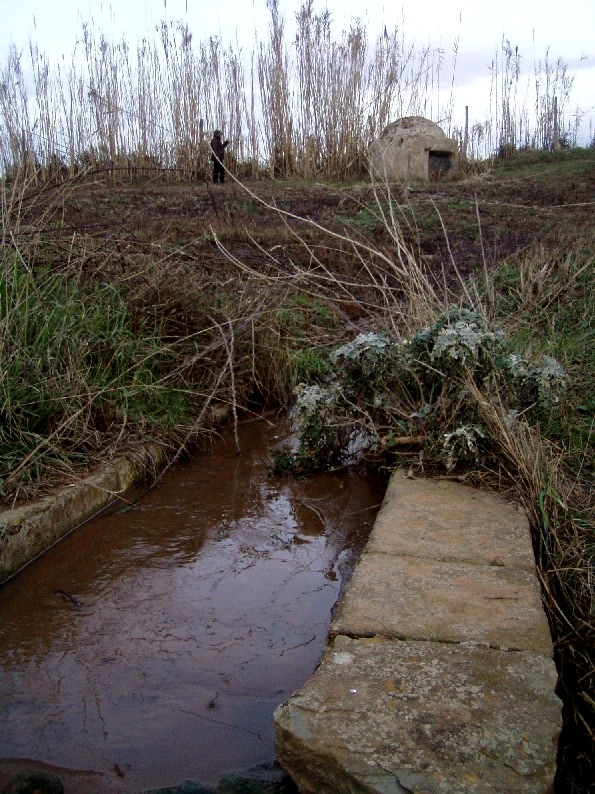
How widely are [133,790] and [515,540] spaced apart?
4.49 ft

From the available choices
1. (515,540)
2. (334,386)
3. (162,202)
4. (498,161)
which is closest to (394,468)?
(334,386)

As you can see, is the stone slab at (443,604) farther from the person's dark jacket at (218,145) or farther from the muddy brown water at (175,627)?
the person's dark jacket at (218,145)

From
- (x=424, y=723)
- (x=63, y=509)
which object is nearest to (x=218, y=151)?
(x=63, y=509)

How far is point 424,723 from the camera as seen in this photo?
163cm

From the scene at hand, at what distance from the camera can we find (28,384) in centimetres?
347

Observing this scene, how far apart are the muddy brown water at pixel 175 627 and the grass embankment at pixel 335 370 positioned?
371 mm

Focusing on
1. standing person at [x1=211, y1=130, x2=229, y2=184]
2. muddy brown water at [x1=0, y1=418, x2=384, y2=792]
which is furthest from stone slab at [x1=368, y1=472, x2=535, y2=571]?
standing person at [x1=211, y1=130, x2=229, y2=184]

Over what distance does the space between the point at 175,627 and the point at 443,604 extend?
0.86 metres

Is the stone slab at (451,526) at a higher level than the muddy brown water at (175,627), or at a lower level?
higher

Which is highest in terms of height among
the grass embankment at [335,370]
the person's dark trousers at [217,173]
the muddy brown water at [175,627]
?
the person's dark trousers at [217,173]

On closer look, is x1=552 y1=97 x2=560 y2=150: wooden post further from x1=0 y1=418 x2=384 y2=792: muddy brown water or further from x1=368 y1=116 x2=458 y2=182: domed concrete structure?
x1=0 y1=418 x2=384 y2=792: muddy brown water

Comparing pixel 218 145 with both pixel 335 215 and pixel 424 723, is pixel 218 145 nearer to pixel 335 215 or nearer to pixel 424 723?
pixel 335 215

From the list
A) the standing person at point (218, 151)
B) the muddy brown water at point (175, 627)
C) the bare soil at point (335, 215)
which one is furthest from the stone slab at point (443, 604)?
the standing person at point (218, 151)

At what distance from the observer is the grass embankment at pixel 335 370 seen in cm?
298
